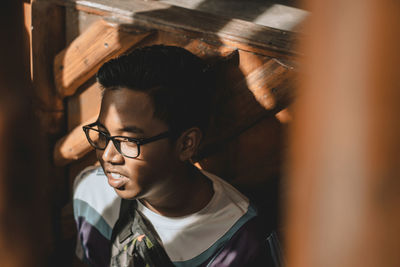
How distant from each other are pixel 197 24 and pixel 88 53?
0.50 metres

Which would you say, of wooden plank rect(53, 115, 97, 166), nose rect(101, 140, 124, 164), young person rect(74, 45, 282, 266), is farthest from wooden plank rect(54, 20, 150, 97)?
nose rect(101, 140, 124, 164)

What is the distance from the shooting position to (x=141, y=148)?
143cm

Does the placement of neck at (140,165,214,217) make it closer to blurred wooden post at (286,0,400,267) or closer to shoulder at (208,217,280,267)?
shoulder at (208,217,280,267)

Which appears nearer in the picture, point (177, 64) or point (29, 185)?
point (29, 185)

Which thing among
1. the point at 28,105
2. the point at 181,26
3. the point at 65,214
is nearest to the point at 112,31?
the point at 181,26

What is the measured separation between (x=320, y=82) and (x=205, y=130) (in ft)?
3.89

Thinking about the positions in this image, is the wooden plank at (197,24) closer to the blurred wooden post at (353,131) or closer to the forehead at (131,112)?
the forehead at (131,112)

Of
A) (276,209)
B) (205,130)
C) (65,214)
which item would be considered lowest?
(65,214)

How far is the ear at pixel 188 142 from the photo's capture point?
152 cm

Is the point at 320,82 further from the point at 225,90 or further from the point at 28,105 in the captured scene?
the point at 225,90

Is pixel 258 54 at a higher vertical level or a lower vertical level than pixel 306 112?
lower

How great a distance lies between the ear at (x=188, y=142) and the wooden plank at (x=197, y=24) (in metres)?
0.38

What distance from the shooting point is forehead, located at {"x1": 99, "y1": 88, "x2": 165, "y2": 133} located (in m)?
1.42

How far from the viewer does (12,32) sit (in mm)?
536
